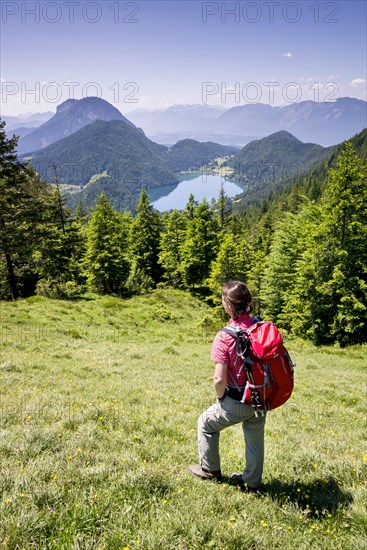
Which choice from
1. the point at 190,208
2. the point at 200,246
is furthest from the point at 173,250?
the point at 190,208

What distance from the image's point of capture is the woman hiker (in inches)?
139

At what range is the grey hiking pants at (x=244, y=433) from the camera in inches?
141

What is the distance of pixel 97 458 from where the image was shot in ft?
13.9

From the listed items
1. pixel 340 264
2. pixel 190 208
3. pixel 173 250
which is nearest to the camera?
pixel 340 264

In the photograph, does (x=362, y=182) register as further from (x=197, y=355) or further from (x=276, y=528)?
(x=276, y=528)

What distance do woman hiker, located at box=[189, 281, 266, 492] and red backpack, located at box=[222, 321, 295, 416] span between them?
115mm

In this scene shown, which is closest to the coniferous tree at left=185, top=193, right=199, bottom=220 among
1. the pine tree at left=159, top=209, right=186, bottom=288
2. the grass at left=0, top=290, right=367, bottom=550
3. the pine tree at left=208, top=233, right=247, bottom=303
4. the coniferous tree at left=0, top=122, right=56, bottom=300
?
the pine tree at left=159, top=209, right=186, bottom=288

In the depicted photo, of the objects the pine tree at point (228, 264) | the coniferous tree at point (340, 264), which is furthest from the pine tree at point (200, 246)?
the coniferous tree at point (340, 264)

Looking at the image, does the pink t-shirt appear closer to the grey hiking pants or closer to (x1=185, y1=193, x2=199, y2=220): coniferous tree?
the grey hiking pants

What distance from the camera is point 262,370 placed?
339 cm

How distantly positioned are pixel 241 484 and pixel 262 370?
A: 1850 millimetres

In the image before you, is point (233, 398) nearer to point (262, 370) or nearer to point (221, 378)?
point (221, 378)

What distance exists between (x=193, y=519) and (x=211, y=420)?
100cm

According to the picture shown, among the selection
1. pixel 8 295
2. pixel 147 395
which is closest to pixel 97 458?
pixel 147 395
